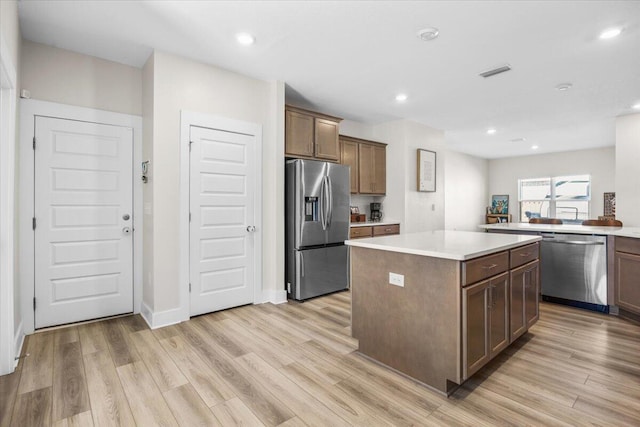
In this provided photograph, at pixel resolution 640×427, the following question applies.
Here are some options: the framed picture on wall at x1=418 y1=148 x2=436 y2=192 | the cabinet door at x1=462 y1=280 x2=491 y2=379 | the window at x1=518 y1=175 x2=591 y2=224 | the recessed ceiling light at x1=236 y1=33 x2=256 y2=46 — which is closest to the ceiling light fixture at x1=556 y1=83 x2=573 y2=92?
the framed picture on wall at x1=418 y1=148 x2=436 y2=192

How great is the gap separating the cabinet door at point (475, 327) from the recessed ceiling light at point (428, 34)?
2.05m

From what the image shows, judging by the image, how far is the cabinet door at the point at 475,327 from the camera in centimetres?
183

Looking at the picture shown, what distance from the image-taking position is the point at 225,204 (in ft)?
11.3

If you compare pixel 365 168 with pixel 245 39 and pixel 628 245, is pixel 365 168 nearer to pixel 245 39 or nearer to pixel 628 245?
pixel 245 39

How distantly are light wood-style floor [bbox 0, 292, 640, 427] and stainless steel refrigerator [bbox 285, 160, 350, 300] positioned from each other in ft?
3.15

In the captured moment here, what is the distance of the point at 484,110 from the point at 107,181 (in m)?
5.04

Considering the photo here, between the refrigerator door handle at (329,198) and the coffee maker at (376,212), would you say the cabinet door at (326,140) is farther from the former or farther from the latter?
the coffee maker at (376,212)

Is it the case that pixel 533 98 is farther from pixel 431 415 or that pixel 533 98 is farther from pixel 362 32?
pixel 431 415

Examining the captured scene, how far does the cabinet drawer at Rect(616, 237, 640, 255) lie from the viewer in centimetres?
305

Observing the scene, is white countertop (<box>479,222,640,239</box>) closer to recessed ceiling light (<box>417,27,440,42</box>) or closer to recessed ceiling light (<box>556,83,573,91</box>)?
recessed ceiling light (<box>556,83,573,91</box>)

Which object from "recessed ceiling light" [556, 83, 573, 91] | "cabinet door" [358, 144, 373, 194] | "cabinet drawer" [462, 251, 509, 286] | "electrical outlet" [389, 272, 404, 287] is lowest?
"electrical outlet" [389, 272, 404, 287]

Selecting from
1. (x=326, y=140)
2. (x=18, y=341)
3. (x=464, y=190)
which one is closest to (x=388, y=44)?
(x=326, y=140)

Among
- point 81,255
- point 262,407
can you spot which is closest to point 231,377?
point 262,407

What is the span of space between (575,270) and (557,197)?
605cm
